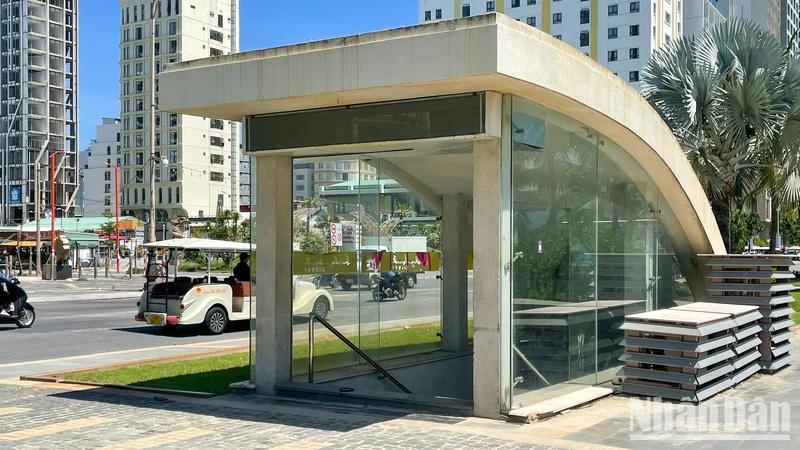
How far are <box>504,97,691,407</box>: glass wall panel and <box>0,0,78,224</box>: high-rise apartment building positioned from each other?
102971 mm

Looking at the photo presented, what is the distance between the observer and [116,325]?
20.7 meters

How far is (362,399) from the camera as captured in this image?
9258 mm

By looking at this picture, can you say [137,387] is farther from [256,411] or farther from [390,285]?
[390,285]

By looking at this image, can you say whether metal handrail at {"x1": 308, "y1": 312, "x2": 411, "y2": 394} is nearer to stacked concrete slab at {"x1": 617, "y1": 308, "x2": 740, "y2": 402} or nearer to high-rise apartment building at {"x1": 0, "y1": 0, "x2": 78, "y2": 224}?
stacked concrete slab at {"x1": 617, "y1": 308, "x2": 740, "y2": 402}

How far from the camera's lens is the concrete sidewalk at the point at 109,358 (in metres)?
12.6

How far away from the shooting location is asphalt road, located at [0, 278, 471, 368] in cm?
1091

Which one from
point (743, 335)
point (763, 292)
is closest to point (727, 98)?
point (763, 292)

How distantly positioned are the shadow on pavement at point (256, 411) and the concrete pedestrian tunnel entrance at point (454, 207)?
1.76 feet

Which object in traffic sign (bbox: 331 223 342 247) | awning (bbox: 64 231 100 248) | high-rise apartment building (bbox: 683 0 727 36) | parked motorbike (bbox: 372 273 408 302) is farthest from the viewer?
high-rise apartment building (bbox: 683 0 727 36)

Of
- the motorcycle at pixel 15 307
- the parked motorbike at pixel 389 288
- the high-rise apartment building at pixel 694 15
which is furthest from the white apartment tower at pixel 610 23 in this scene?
the parked motorbike at pixel 389 288

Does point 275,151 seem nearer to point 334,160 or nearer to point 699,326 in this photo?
point 334,160

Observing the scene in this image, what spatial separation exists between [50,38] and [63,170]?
56.2ft

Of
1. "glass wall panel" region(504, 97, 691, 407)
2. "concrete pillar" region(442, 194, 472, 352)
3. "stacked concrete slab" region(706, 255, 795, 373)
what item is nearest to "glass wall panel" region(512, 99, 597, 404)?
"glass wall panel" region(504, 97, 691, 407)

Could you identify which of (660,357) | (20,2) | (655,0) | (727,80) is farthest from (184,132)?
(660,357)
